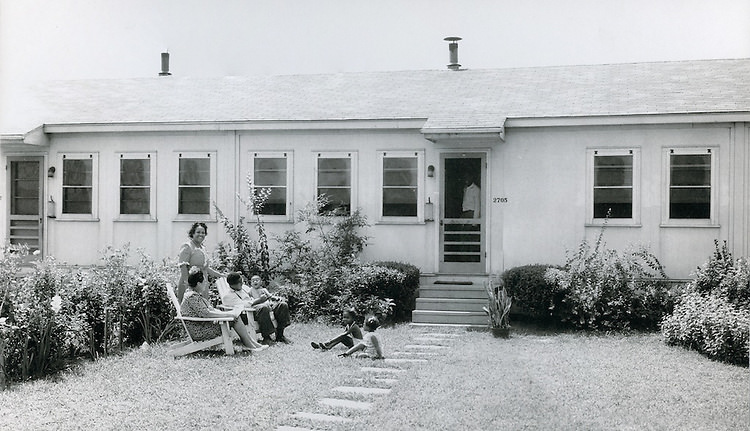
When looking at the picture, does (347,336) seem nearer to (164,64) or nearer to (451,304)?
(451,304)

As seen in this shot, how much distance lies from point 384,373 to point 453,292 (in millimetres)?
4419

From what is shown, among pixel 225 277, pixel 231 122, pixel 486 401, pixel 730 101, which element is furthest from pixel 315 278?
pixel 730 101

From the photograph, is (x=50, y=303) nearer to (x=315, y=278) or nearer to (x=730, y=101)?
(x=315, y=278)

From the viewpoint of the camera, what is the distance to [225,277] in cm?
1111

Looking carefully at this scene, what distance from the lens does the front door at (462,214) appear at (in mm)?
14000

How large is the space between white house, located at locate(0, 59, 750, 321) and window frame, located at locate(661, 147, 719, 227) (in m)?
0.02

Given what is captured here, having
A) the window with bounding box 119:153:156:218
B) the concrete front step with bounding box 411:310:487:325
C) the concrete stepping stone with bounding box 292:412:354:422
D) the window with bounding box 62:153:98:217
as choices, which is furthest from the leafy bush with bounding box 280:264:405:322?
the concrete stepping stone with bounding box 292:412:354:422

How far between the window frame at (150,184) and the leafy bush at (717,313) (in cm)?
945

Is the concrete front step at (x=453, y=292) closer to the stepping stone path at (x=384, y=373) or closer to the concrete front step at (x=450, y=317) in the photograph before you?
the concrete front step at (x=450, y=317)

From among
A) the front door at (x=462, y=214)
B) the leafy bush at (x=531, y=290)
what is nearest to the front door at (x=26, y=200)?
the front door at (x=462, y=214)

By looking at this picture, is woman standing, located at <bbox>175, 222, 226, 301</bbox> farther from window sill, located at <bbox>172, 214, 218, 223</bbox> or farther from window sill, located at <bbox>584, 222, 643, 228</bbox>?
window sill, located at <bbox>584, 222, 643, 228</bbox>

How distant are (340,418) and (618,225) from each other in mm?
7955

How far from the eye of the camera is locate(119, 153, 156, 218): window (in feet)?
49.0

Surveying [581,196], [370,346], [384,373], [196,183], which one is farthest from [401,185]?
[384,373]
